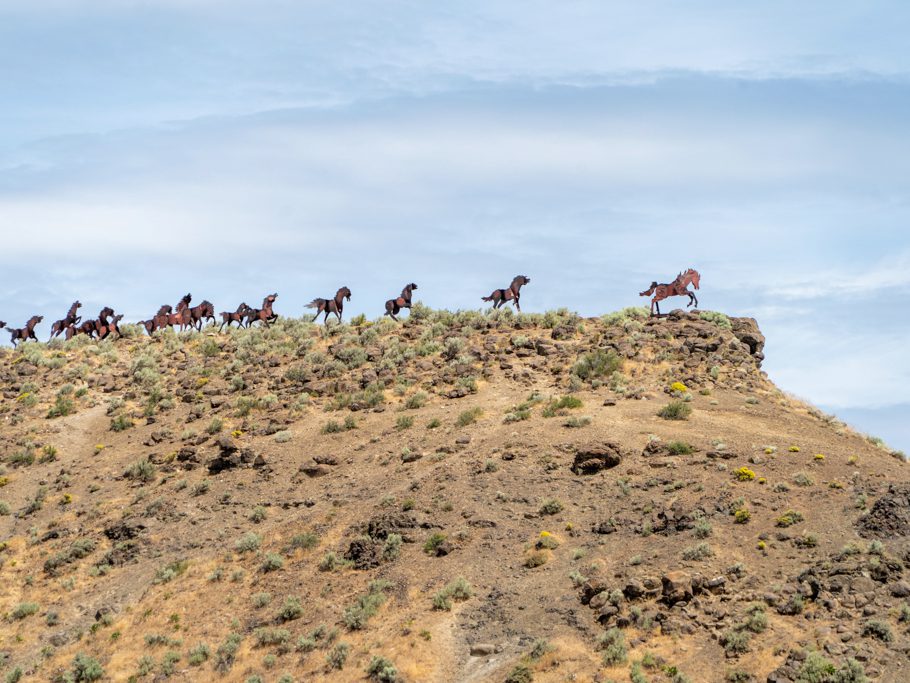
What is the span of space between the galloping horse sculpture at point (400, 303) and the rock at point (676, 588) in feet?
87.5

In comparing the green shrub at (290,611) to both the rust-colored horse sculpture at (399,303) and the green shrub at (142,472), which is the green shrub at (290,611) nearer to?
the green shrub at (142,472)

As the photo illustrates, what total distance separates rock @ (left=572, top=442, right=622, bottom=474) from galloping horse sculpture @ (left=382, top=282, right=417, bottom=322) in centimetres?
1945

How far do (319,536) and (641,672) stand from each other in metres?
11.6

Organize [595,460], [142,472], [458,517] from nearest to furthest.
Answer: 1. [458,517]
2. [595,460]
3. [142,472]

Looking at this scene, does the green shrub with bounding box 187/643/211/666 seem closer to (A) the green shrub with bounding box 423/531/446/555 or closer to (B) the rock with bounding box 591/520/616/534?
Result: (A) the green shrub with bounding box 423/531/446/555

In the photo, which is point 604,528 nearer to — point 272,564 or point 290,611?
point 290,611

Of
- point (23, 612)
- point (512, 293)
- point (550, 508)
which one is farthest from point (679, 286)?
point (23, 612)

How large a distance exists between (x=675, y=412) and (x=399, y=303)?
18.2m

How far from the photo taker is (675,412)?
3578cm

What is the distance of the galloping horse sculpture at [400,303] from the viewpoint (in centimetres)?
5050

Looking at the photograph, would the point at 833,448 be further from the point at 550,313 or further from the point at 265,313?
the point at 265,313

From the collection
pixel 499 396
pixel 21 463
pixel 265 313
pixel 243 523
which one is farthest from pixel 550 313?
pixel 21 463

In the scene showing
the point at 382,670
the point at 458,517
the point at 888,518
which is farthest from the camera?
the point at 458,517

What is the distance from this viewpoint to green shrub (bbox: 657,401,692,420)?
1405 inches
